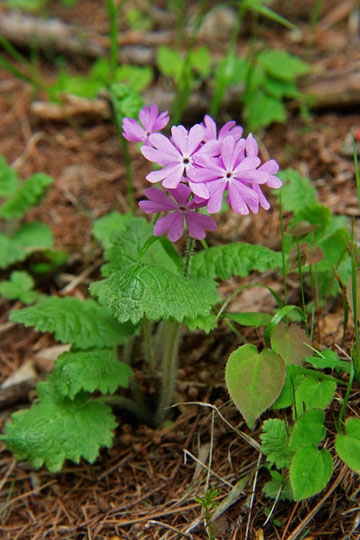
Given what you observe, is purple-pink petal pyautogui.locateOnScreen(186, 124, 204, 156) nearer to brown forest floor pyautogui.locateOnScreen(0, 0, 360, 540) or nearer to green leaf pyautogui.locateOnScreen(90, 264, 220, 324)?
green leaf pyautogui.locateOnScreen(90, 264, 220, 324)

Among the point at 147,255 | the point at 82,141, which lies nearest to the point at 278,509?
the point at 147,255

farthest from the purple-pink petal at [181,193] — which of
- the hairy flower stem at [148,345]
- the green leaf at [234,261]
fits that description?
the hairy flower stem at [148,345]

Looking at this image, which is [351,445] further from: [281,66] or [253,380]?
[281,66]

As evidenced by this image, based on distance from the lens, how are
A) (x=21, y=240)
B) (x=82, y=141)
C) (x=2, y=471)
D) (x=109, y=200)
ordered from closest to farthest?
(x=2, y=471) → (x=21, y=240) → (x=109, y=200) → (x=82, y=141)

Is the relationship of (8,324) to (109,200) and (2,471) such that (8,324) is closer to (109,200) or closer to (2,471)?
(2,471)

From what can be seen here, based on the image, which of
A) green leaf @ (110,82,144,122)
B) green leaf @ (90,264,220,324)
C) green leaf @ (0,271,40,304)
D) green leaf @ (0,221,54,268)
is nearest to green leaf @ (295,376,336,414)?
green leaf @ (90,264,220,324)
